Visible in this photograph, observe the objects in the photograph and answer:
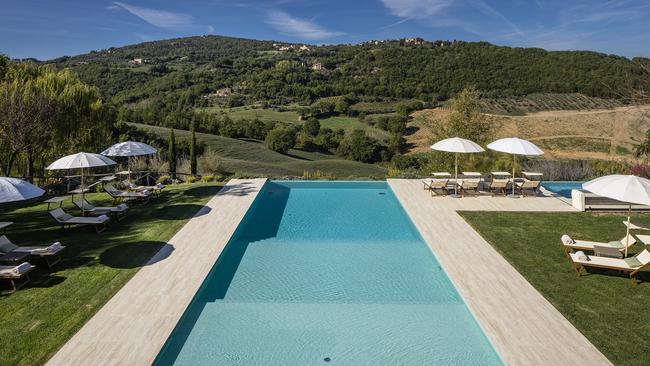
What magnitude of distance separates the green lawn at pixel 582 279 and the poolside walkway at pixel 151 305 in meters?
5.63

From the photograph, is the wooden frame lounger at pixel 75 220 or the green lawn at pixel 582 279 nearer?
the green lawn at pixel 582 279

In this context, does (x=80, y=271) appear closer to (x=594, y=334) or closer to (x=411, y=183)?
(x=594, y=334)

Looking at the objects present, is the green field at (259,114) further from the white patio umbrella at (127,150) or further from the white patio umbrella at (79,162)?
the white patio umbrella at (79,162)

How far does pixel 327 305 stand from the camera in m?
6.70

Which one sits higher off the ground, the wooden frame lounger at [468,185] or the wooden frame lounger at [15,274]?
the wooden frame lounger at [468,185]

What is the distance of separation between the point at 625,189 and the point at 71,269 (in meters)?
9.78

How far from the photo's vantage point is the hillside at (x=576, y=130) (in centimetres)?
3472

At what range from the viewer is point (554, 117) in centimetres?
4291

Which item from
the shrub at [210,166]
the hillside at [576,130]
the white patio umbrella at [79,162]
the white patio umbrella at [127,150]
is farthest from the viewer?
the hillside at [576,130]

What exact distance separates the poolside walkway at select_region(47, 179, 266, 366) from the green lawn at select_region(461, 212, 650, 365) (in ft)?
18.5

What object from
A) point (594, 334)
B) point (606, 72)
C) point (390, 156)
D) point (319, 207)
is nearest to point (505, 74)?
point (606, 72)

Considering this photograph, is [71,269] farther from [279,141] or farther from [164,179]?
→ [279,141]

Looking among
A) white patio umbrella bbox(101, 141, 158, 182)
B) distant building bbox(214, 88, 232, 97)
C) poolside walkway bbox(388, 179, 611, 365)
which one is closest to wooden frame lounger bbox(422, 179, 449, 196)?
poolside walkway bbox(388, 179, 611, 365)

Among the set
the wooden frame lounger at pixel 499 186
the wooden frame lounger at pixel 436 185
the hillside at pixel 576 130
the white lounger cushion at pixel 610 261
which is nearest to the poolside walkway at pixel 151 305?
the wooden frame lounger at pixel 436 185
